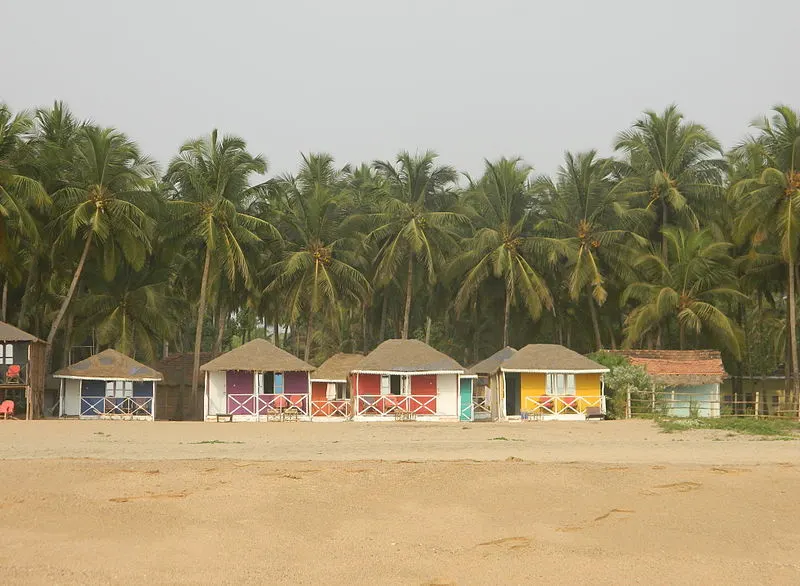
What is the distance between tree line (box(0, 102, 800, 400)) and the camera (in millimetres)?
38812

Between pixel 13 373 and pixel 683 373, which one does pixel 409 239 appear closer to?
pixel 683 373

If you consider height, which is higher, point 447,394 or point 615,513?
point 447,394

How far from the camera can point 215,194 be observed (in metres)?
41.9

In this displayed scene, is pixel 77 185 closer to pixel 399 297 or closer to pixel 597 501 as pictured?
pixel 399 297

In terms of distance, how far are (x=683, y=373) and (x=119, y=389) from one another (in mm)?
23696

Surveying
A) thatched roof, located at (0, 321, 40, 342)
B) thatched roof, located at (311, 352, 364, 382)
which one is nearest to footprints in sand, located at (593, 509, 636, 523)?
thatched roof, located at (0, 321, 40, 342)

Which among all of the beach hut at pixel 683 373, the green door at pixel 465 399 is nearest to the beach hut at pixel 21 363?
the green door at pixel 465 399

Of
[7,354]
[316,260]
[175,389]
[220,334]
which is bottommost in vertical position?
[175,389]

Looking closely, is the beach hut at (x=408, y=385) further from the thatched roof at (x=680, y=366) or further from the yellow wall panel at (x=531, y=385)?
the thatched roof at (x=680, y=366)

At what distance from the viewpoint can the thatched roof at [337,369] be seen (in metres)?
41.8

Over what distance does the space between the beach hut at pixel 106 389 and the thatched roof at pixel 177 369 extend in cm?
917

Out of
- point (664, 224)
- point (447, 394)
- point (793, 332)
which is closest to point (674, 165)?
point (664, 224)

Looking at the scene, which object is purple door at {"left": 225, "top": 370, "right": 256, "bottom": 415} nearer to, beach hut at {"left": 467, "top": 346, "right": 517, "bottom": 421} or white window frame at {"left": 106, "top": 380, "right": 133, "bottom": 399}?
white window frame at {"left": 106, "top": 380, "right": 133, "bottom": 399}

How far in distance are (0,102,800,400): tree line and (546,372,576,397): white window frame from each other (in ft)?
21.0
